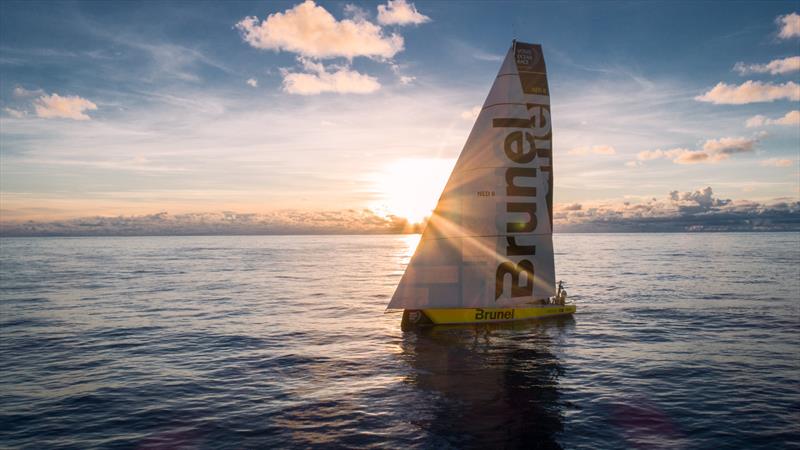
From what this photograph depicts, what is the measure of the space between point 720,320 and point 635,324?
6476 millimetres

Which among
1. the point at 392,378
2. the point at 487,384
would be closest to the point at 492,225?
the point at 487,384

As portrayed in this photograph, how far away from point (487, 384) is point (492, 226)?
879 cm

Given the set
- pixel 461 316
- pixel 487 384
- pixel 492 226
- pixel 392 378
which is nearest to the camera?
pixel 487 384

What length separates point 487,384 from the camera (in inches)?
759

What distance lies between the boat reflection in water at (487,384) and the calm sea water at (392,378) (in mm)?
88

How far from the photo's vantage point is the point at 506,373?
2083 centimetres

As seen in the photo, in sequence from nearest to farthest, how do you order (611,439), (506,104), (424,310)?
(611,439), (506,104), (424,310)

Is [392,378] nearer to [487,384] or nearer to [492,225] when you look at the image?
[487,384]

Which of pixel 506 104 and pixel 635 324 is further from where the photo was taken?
pixel 635 324

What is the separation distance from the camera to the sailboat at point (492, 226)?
24.5 m

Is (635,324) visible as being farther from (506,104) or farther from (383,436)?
(383,436)

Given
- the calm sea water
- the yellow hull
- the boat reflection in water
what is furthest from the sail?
the calm sea water

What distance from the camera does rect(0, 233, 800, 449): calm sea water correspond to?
1478 cm

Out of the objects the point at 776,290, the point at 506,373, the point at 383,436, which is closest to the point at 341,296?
the point at 506,373
